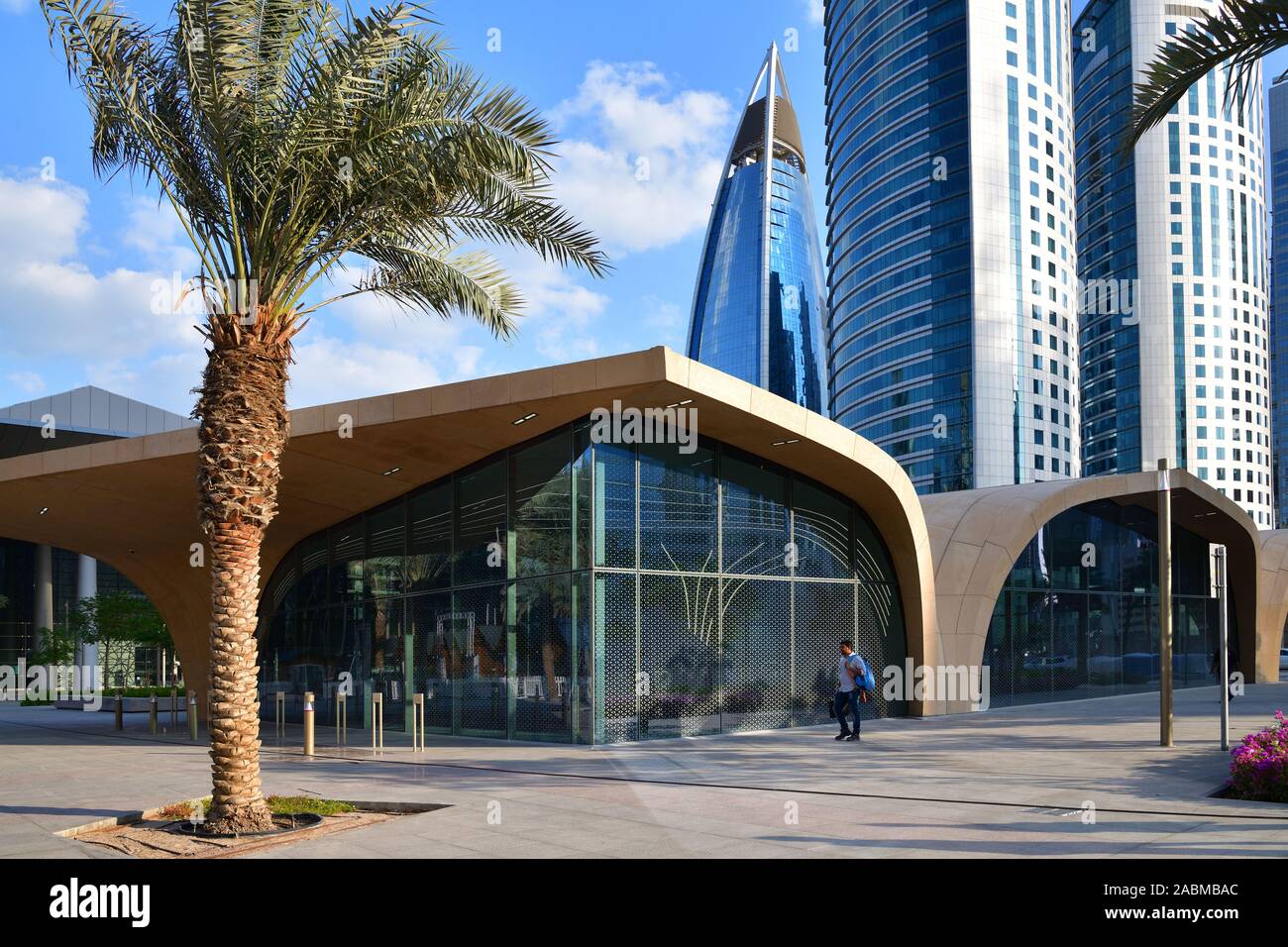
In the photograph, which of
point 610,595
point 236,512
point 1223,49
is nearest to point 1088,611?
point 610,595

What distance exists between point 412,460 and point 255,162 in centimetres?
885

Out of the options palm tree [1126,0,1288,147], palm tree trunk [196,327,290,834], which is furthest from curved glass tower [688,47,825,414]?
palm tree trunk [196,327,290,834]

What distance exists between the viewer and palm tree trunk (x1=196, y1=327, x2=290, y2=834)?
9.75 meters

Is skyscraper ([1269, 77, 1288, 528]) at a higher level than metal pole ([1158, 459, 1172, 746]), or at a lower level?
higher

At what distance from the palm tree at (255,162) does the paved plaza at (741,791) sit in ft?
7.61

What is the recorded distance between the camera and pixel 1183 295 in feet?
417

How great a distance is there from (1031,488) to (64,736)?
71.2ft

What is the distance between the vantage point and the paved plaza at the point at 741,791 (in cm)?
846

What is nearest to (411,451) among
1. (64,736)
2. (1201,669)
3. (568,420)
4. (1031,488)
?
(568,420)

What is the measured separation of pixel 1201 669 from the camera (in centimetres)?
3444

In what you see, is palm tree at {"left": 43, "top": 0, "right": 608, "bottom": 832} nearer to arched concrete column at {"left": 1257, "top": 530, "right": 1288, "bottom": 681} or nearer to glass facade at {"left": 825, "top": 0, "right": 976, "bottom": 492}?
arched concrete column at {"left": 1257, "top": 530, "right": 1288, "bottom": 681}

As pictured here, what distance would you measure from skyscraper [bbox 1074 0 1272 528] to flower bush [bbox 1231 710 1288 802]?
126m

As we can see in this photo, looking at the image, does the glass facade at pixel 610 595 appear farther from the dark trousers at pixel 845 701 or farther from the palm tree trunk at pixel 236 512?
the palm tree trunk at pixel 236 512

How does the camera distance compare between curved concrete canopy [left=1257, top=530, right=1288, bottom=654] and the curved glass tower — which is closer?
curved concrete canopy [left=1257, top=530, right=1288, bottom=654]
